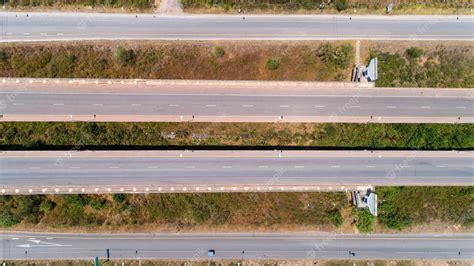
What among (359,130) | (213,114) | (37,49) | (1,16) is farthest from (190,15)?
(359,130)

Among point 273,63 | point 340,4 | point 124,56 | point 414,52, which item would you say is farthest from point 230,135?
point 414,52

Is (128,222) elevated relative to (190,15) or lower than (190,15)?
lower

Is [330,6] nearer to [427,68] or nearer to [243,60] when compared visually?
[243,60]

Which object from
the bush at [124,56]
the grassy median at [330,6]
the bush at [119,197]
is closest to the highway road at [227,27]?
the grassy median at [330,6]

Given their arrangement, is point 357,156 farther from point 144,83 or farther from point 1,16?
point 1,16

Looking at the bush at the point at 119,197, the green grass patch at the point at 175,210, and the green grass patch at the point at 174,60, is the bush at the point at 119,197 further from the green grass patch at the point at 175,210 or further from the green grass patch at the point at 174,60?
the green grass patch at the point at 174,60

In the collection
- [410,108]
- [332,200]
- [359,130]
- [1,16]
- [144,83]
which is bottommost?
[332,200]
